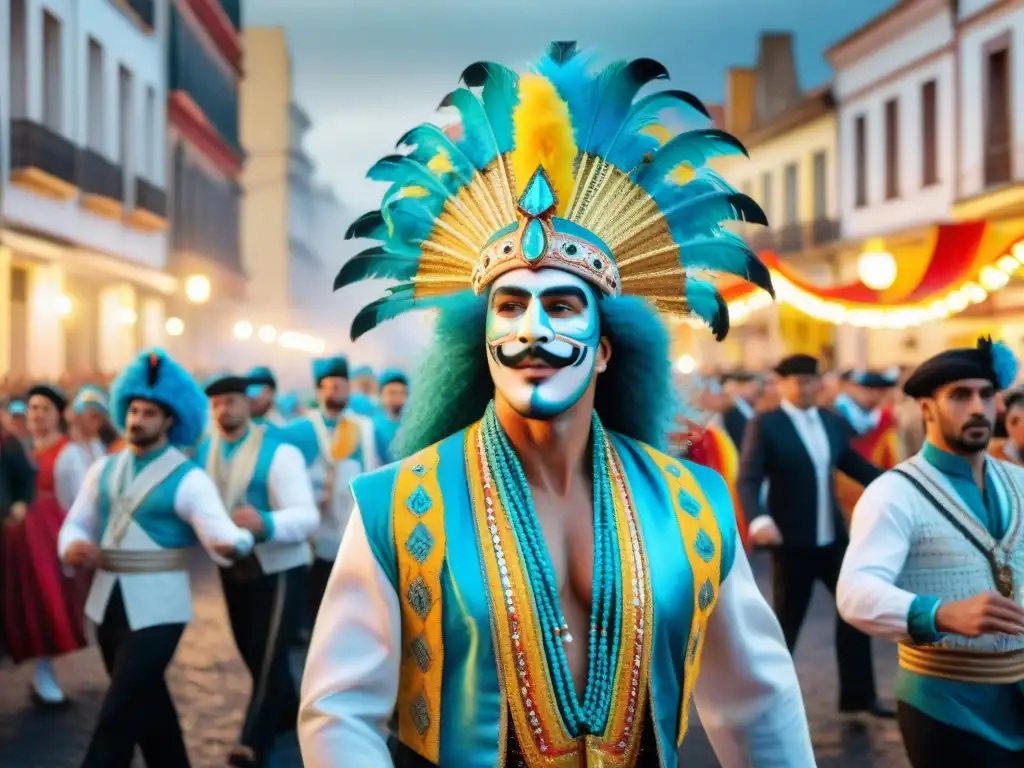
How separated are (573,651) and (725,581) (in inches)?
15.7

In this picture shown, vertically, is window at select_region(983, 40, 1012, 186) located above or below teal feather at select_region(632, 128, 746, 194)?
above

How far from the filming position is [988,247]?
34.8ft

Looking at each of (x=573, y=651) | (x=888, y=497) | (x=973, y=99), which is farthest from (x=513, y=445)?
(x=973, y=99)

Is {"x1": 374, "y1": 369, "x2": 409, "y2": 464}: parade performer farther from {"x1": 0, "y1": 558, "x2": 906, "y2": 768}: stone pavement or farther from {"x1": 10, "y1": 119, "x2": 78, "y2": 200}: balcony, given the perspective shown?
{"x1": 10, "y1": 119, "x2": 78, "y2": 200}: balcony

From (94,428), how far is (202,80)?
87.9ft

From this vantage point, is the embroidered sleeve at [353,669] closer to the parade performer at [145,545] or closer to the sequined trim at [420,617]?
the sequined trim at [420,617]

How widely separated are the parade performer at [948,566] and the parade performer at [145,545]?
9.32ft

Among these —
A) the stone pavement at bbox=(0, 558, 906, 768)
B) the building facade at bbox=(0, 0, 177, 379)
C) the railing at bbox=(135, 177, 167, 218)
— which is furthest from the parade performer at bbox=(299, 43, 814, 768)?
the railing at bbox=(135, 177, 167, 218)

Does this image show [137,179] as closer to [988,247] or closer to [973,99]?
[973,99]

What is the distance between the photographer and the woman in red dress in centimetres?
925

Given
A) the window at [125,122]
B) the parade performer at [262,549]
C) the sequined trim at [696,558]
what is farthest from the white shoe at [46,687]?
the window at [125,122]

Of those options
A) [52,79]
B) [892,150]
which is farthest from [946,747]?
[892,150]

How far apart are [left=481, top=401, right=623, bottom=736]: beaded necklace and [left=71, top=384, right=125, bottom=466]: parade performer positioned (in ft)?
27.8

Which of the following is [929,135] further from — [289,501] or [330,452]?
[289,501]
